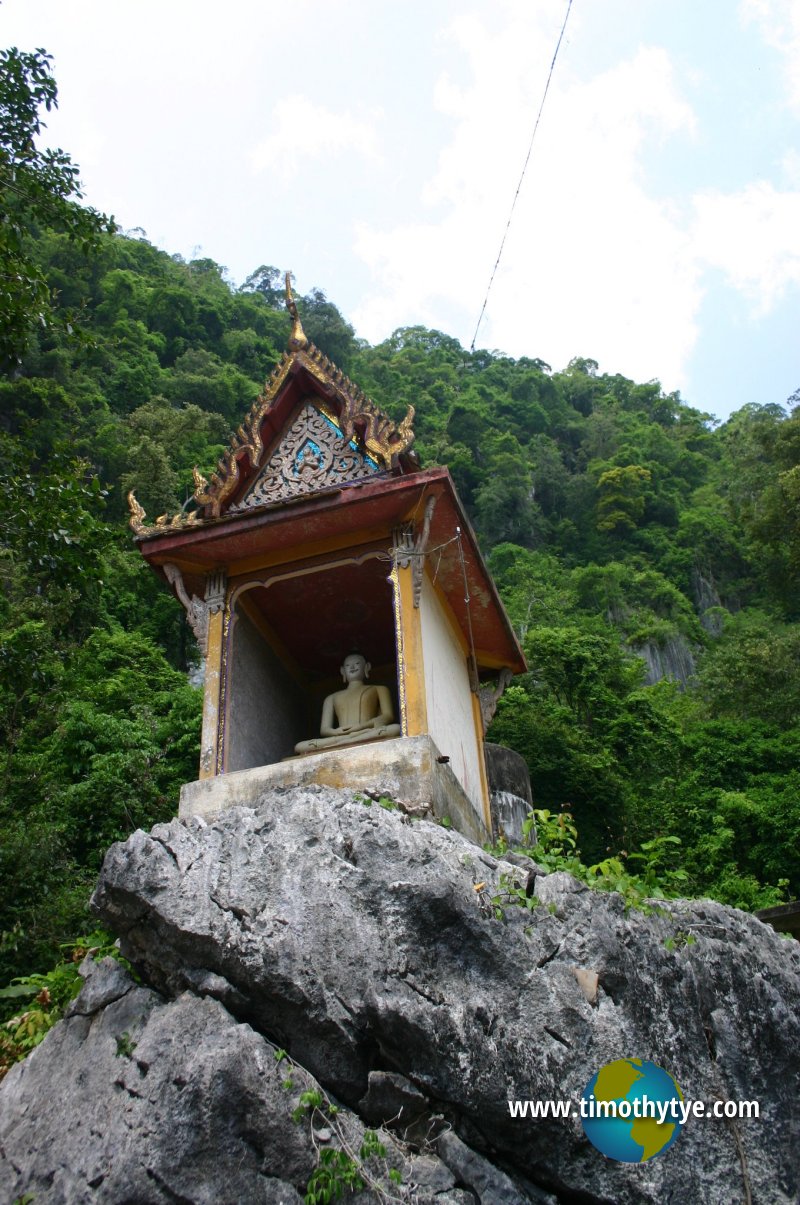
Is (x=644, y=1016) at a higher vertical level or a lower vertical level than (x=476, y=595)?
lower

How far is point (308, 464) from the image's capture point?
973cm

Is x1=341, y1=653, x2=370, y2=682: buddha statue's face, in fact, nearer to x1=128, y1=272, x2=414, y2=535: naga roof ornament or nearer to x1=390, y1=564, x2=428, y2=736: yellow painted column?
x1=390, y1=564, x2=428, y2=736: yellow painted column

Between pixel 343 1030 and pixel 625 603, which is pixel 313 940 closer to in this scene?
pixel 343 1030

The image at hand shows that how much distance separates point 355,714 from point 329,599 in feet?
4.51

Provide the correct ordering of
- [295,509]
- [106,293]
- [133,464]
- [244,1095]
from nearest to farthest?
[244,1095], [295,509], [133,464], [106,293]

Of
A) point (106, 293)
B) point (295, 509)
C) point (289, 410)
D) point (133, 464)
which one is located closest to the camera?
A: point (295, 509)

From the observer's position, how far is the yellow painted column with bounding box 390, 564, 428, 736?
8.21 meters

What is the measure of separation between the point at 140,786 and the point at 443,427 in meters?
34.2

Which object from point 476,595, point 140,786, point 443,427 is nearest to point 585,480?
point 443,427

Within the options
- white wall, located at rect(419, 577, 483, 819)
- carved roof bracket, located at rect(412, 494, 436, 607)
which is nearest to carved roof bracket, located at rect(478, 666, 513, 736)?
white wall, located at rect(419, 577, 483, 819)

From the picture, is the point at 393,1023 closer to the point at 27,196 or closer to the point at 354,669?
the point at 354,669

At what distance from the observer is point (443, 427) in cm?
4722

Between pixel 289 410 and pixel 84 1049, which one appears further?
pixel 289 410

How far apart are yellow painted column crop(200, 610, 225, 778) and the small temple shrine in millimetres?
12
